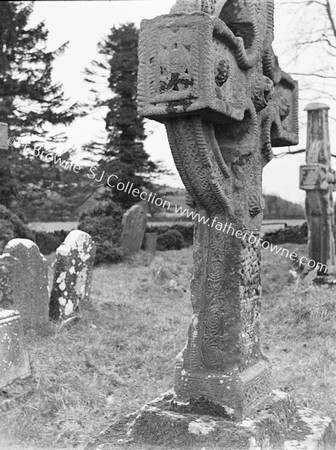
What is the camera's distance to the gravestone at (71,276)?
7.64 metres

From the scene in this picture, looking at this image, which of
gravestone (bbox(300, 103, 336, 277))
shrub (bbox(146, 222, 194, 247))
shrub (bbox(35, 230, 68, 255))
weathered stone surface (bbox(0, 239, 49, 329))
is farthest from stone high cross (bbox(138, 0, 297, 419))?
shrub (bbox(146, 222, 194, 247))

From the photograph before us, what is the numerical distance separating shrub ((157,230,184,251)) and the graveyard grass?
940cm

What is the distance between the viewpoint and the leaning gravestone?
2.68 m

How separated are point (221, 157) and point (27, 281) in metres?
4.61

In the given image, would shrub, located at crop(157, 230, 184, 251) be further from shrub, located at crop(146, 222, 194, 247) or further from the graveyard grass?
the graveyard grass

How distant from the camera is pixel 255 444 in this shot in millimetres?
2803

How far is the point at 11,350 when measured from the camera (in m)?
5.24

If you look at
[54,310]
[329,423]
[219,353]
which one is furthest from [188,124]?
[54,310]

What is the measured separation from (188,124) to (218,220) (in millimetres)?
597

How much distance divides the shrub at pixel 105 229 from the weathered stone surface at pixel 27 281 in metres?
7.00

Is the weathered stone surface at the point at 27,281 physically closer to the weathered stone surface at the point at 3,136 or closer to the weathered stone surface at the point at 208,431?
the weathered stone surface at the point at 3,136

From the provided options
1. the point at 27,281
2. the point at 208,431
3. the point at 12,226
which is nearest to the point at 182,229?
the point at 12,226

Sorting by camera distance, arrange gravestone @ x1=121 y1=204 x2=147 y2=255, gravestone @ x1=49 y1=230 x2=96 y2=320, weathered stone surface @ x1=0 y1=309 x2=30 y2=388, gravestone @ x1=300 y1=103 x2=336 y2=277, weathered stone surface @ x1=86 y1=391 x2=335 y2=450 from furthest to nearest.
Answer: gravestone @ x1=121 y1=204 x2=147 y2=255
gravestone @ x1=300 y1=103 x2=336 y2=277
gravestone @ x1=49 y1=230 x2=96 y2=320
weathered stone surface @ x1=0 y1=309 x2=30 y2=388
weathered stone surface @ x1=86 y1=391 x2=335 y2=450

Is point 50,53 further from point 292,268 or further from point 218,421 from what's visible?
point 218,421
